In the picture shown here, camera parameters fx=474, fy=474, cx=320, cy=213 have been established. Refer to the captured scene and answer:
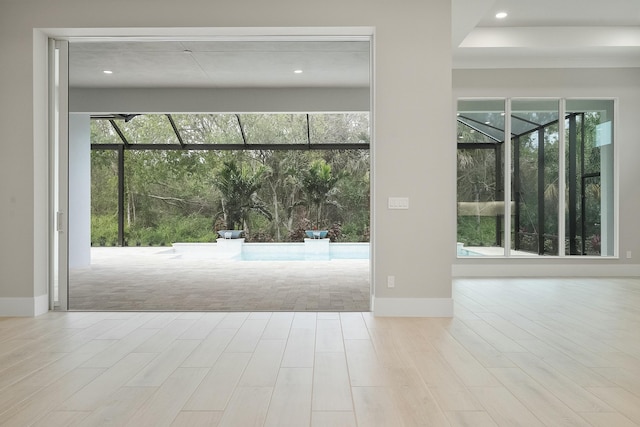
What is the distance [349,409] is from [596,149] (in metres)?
7.00

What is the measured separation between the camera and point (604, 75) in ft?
24.4

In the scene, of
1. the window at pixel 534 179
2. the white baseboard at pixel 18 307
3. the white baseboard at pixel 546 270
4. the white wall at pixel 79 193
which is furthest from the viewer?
the white wall at pixel 79 193

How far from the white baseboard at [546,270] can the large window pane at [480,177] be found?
0.78ft

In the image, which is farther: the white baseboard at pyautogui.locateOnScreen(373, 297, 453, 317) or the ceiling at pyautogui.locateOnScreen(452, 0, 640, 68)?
the ceiling at pyautogui.locateOnScreen(452, 0, 640, 68)

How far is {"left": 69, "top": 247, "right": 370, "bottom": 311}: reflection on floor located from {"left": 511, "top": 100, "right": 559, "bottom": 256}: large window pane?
8.63 ft

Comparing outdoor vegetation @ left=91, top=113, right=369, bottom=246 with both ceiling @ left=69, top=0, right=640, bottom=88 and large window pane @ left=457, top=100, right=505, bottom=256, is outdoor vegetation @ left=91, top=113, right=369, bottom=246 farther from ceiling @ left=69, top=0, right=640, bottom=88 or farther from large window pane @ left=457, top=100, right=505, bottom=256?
large window pane @ left=457, top=100, right=505, bottom=256

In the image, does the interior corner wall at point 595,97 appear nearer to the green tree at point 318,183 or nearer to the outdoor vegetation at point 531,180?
the outdoor vegetation at point 531,180

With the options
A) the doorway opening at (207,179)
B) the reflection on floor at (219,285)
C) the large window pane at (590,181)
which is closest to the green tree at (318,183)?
the doorway opening at (207,179)

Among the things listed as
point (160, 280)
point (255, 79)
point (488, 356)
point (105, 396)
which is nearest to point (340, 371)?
point (488, 356)

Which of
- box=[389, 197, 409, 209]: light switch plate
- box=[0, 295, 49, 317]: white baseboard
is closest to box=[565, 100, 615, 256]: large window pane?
box=[389, 197, 409, 209]: light switch plate

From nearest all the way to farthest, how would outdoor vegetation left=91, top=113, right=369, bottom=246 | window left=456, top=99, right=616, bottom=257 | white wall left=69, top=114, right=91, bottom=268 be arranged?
window left=456, top=99, right=616, bottom=257
white wall left=69, top=114, right=91, bottom=268
outdoor vegetation left=91, top=113, right=369, bottom=246

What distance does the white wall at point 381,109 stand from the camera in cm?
457

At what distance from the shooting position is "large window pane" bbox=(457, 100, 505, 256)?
7508 millimetres

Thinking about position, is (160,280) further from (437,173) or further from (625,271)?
(625,271)
